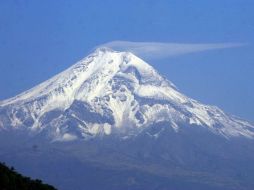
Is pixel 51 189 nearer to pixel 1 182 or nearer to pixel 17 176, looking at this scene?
pixel 17 176

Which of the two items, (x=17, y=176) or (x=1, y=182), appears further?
(x=17, y=176)

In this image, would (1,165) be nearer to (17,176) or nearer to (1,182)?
(17,176)

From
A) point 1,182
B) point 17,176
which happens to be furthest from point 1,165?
point 1,182

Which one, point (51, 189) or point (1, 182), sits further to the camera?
point (51, 189)

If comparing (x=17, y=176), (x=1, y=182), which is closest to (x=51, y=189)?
(x=17, y=176)

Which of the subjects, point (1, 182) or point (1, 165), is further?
point (1, 165)
